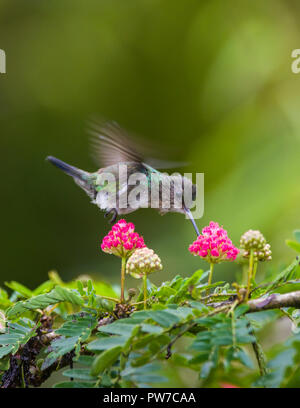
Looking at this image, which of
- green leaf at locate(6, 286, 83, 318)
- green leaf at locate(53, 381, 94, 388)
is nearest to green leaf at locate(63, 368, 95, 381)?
green leaf at locate(53, 381, 94, 388)

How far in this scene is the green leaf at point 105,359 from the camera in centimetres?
88

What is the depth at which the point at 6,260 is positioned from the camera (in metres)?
5.70

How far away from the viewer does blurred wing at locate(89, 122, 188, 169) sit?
1.93 m

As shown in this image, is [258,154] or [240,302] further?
[258,154]

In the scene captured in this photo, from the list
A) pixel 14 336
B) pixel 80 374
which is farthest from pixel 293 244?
pixel 14 336

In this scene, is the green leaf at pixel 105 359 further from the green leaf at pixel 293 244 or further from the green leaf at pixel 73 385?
the green leaf at pixel 293 244

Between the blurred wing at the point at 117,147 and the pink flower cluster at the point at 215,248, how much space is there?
70 cm

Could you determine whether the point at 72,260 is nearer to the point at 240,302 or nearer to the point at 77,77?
the point at 77,77

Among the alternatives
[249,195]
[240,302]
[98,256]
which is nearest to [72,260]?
[98,256]

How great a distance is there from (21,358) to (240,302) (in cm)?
60

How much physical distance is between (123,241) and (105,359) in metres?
0.41

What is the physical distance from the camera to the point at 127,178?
2.08 metres

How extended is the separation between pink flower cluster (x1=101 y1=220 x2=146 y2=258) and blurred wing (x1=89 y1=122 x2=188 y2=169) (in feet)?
2.16

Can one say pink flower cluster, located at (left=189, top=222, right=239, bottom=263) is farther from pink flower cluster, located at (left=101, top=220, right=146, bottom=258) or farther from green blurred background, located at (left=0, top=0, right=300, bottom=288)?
green blurred background, located at (left=0, top=0, right=300, bottom=288)
